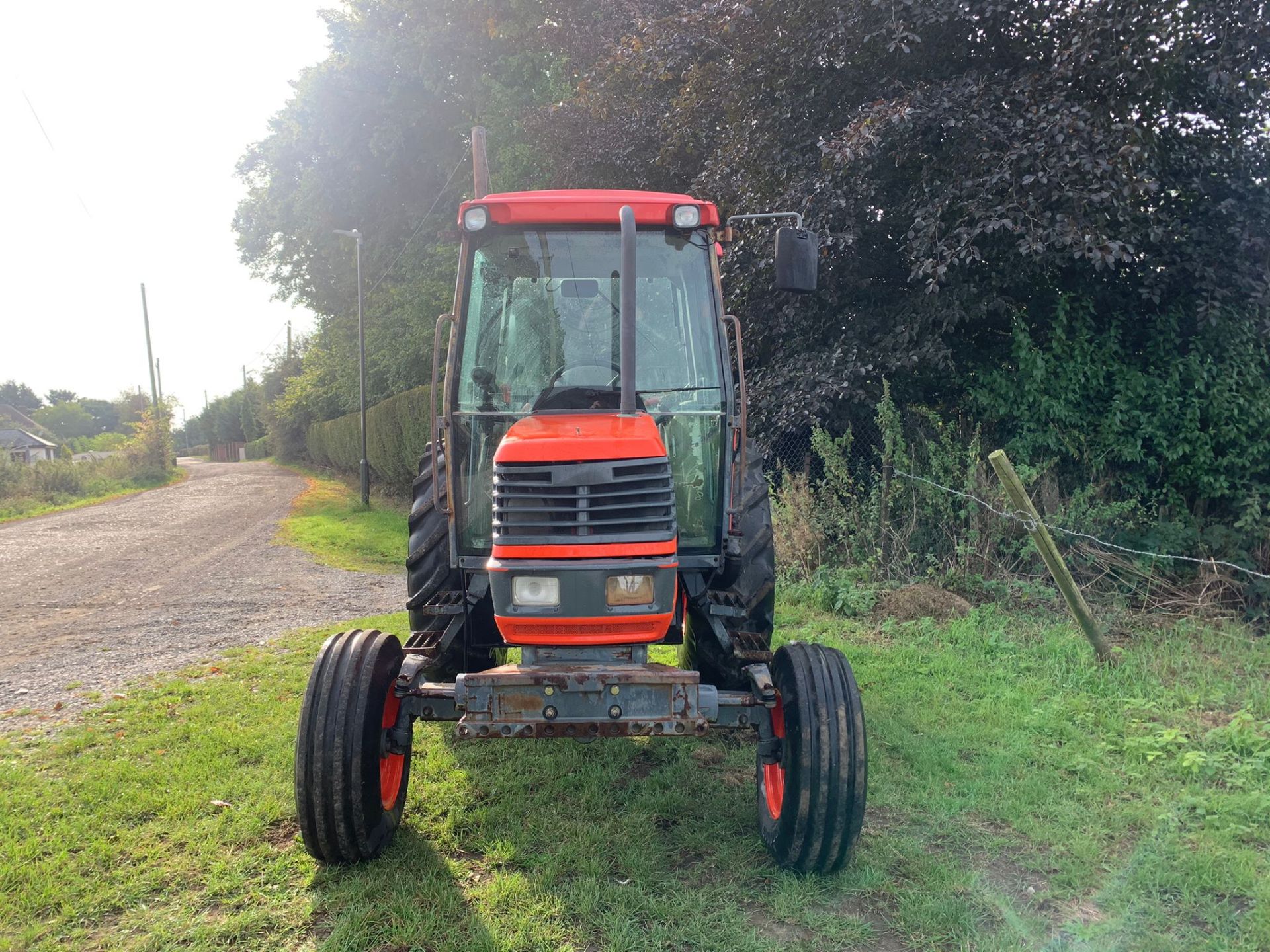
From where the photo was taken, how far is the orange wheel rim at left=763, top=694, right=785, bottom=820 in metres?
3.38

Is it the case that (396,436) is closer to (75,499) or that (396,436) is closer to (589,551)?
(75,499)

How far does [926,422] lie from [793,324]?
5.48 feet

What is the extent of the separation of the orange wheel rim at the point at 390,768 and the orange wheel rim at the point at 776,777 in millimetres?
1490

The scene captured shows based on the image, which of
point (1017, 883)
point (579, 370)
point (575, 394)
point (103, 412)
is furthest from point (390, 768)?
point (103, 412)

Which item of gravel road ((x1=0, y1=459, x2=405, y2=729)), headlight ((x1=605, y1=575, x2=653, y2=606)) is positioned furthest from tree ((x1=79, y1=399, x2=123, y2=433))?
headlight ((x1=605, y1=575, x2=653, y2=606))

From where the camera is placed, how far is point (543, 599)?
311cm

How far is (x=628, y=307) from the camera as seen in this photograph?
315 centimetres

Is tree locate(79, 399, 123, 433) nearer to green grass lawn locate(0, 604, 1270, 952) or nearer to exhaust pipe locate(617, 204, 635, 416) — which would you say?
green grass lawn locate(0, 604, 1270, 952)

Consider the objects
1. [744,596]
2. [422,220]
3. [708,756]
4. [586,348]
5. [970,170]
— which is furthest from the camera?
[422,220]

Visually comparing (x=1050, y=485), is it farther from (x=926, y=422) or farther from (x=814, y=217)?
(x=814, y=217)

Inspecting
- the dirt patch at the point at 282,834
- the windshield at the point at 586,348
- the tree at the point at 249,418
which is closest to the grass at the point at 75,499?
the dirt patch at the point at 282,834

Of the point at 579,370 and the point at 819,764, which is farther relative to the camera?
the point at 579,370

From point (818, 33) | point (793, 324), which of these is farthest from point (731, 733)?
point (818, 33)

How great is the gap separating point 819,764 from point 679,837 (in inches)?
33.3
